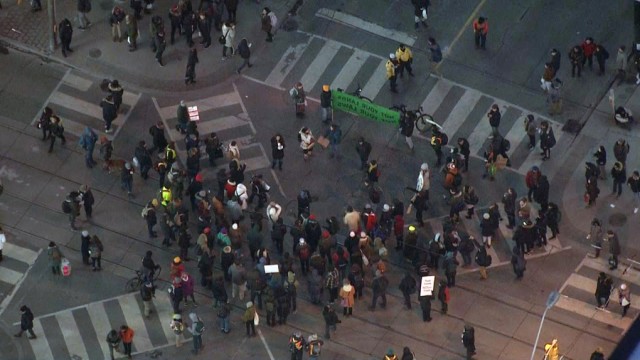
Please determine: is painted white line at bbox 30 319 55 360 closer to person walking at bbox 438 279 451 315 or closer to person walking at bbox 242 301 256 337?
person walking at bbox 242 301 256 337

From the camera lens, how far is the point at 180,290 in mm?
62125

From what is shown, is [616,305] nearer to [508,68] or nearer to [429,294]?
[429,294]

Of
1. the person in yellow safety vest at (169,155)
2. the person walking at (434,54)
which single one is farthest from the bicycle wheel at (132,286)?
the person walking at (434,54)

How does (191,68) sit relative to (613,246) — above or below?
above

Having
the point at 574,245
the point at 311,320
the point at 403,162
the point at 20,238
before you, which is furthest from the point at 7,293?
the point at 574,245

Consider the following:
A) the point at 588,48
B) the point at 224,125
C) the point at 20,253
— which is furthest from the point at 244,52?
the point at 588,48

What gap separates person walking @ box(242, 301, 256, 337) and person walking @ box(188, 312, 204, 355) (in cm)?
140

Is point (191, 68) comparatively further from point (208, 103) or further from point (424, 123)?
point (424, 123)

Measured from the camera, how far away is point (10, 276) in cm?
6397

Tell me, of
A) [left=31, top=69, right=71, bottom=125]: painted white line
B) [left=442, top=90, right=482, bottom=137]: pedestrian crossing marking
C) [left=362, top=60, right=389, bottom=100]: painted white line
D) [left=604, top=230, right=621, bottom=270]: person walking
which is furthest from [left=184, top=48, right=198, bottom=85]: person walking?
[left=604, top=230, right=621, bottom=270]: person walking

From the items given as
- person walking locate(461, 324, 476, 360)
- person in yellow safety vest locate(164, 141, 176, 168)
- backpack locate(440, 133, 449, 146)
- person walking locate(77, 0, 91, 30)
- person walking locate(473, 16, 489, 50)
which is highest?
person walking locate(77, 0, 91, 30)

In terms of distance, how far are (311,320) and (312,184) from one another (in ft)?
20.2

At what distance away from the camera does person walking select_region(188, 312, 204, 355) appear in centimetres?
6081

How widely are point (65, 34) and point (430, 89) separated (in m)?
13.3
